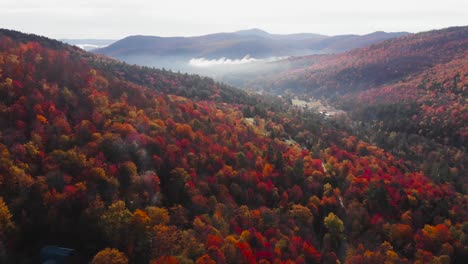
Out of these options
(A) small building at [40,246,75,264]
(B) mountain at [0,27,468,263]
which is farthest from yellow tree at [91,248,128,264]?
(A) small building at [40,246,75,264]

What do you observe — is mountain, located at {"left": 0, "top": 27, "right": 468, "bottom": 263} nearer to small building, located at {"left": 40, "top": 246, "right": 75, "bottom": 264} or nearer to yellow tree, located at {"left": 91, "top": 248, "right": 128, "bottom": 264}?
yellow tree, located at {"left": 91, "top": 248, "right": 128, "bottom": 264}

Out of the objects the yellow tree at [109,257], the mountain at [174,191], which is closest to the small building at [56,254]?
the mountain at [174,191]

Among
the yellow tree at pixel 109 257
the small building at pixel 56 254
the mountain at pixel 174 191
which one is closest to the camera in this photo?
the yellow tree at pixel 109 257

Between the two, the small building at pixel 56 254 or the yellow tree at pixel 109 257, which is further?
the small building at pixel 56 254

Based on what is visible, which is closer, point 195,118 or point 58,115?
point 58,115

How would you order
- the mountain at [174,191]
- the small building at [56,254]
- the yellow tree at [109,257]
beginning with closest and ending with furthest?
the yellow tree at [109,257] → the small building at [56,254] → the mountain at [174,191]

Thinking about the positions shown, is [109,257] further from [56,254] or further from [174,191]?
[174,191]

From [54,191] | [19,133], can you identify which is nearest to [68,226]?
[54,191]

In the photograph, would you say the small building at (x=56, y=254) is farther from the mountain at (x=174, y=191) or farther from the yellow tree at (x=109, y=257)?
the yellow tree at (x=109, y=257)

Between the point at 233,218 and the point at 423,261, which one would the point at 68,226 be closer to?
the point at 233,218
